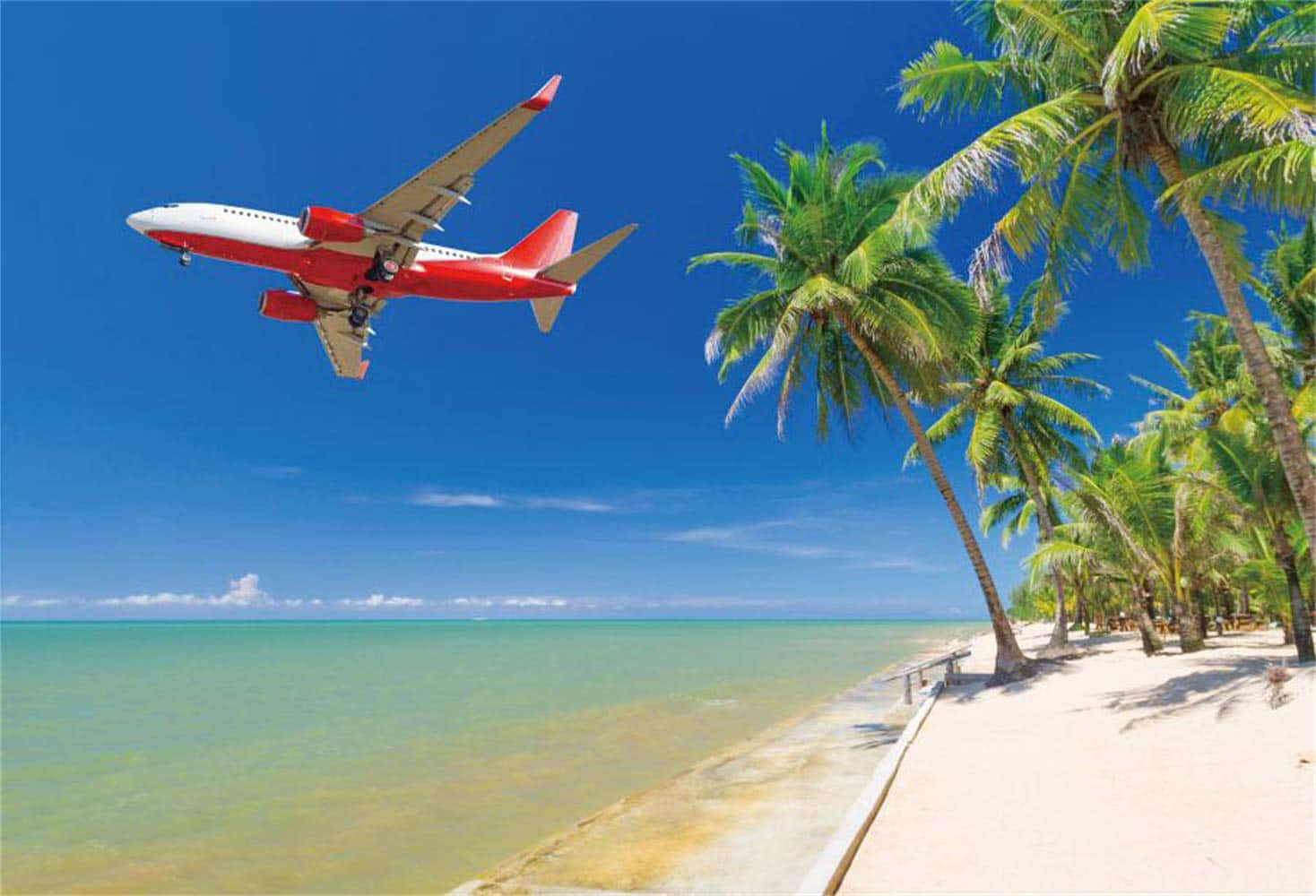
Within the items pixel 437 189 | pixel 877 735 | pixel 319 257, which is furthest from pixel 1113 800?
pixel 319 257

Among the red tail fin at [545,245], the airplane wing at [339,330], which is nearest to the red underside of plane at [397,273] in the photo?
the airplane wing at [339,330]

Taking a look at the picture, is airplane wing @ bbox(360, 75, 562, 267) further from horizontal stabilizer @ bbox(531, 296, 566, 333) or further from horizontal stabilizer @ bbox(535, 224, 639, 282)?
horizontal stabilizer @ bbox(531, 296, 566, 333)

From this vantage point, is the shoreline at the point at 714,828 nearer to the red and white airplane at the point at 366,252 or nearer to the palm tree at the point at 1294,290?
the red and white airplane at the point at 366,252

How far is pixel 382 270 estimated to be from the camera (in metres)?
13.2

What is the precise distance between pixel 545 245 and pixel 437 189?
6618mm

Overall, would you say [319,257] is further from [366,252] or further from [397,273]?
[397,273]

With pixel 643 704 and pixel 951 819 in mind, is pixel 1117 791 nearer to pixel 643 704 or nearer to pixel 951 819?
pixel 951 819

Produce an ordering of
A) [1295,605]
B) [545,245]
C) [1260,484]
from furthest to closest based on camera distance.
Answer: [545,245], [1260,484], [1295,605]

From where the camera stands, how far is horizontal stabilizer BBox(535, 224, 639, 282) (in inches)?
521

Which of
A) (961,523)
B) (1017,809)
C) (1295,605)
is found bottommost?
(1017,809)

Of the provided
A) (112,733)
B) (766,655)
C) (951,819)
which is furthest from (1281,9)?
(766,655)

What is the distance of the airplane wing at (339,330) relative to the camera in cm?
1448

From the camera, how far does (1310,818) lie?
19.8ft

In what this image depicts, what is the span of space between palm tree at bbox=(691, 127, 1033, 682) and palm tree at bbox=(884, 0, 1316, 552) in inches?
158
